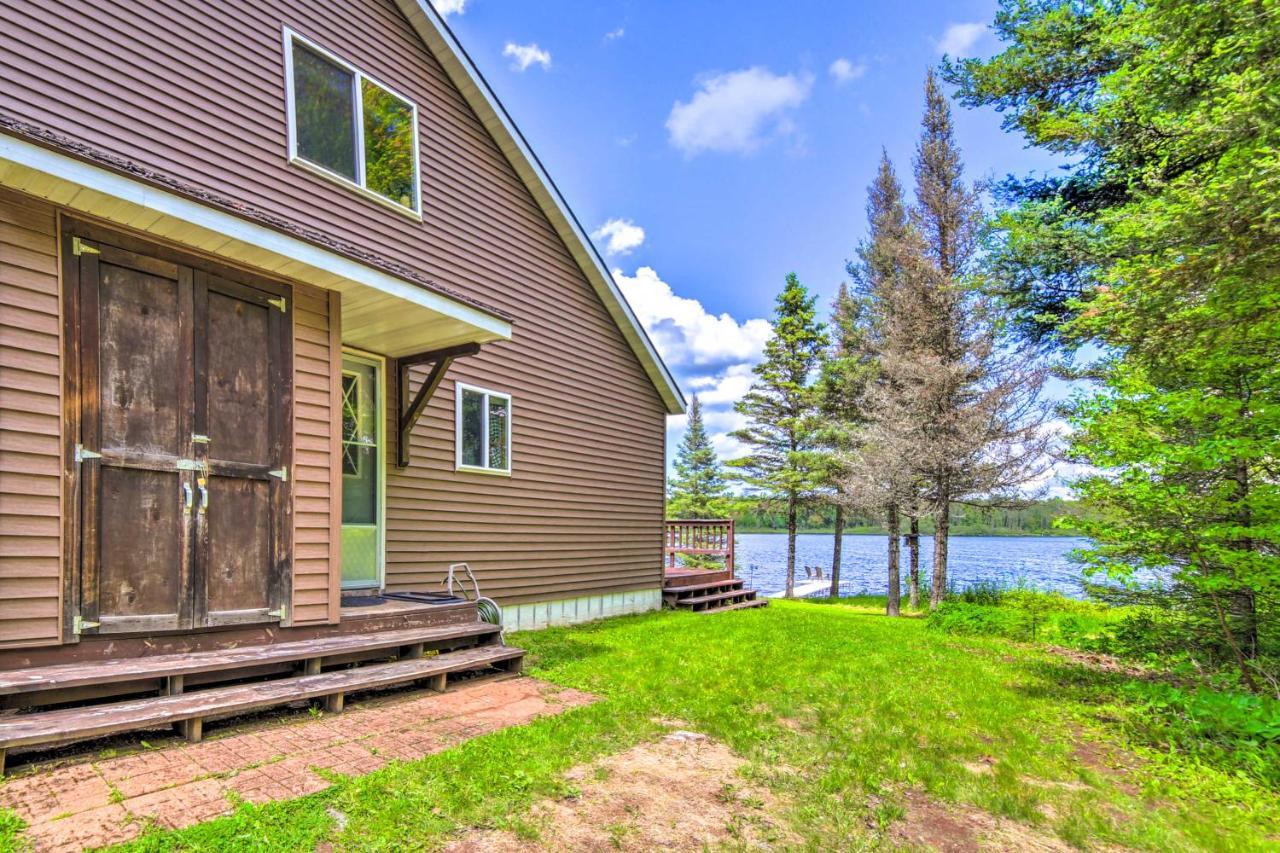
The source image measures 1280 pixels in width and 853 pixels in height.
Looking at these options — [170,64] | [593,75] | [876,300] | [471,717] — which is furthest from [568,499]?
[876,300]

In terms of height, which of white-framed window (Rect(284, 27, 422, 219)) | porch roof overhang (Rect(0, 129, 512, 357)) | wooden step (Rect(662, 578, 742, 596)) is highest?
white-framed window (Rect(284, 27, 422, 219))

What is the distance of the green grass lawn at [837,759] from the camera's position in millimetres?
2711

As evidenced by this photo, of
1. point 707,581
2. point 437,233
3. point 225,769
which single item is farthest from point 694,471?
point 225,769

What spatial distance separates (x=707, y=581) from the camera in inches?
472

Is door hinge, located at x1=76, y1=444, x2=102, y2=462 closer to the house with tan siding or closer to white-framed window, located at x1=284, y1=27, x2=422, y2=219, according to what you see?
the house with tan siding

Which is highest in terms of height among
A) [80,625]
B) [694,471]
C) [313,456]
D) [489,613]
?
[313,456]

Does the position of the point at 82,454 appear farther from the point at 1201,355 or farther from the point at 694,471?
the point at 694,471

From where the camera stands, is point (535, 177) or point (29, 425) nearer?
point (29, 425)

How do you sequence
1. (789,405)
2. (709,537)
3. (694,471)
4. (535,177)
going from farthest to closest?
(694,471)
(789,405)
(709,537)
(535,177)

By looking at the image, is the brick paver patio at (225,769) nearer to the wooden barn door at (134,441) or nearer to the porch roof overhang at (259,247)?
the wooden barn door at (134,441)

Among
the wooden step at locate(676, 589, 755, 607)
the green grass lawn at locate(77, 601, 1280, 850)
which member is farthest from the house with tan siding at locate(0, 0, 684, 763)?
the wooden step at locate(676, 589, 755, 607)

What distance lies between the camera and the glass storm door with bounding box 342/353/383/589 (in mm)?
5891

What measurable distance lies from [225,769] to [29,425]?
2.06 metres

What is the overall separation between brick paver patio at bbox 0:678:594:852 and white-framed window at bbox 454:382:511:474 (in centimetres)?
332
